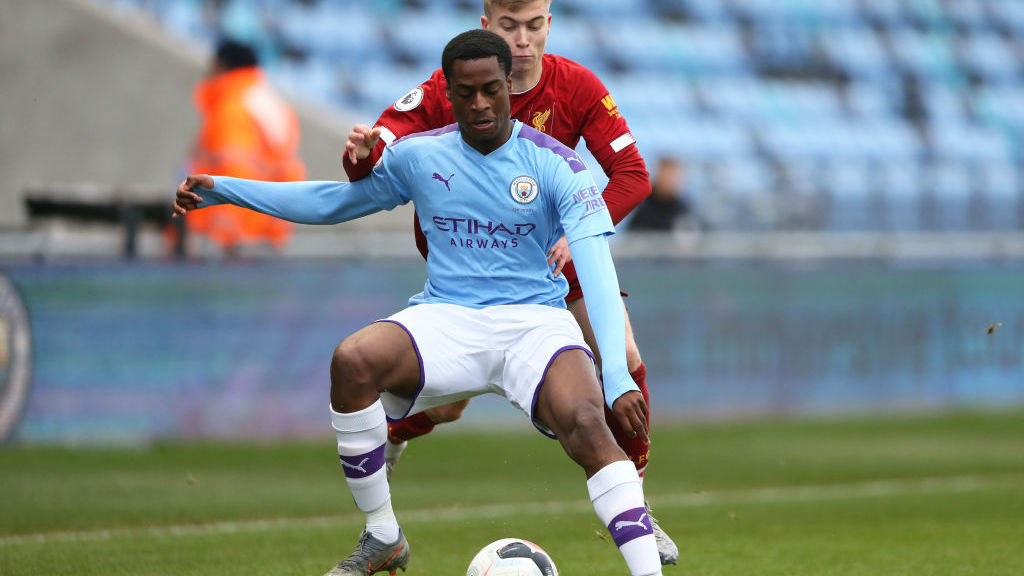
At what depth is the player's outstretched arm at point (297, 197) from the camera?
191 inches

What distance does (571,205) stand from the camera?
451 centimetres

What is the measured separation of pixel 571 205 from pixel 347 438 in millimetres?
1116

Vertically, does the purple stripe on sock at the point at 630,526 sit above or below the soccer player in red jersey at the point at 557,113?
below

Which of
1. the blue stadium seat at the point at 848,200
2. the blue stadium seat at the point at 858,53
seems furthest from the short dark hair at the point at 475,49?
the blue stadium seat at the point at 858,53

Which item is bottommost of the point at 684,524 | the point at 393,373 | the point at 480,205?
the point at 684,524

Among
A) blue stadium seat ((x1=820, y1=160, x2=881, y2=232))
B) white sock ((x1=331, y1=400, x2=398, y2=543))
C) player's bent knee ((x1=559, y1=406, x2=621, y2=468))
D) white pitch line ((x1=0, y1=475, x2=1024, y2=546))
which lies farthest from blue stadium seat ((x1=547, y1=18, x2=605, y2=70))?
player's bent knee ((x1=559, y1=406, x2=621, y2=468))

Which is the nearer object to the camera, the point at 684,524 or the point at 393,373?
the point at 393,373

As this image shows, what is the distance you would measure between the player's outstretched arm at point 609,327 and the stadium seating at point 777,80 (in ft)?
29.3

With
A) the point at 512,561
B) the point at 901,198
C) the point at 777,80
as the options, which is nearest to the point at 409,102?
the point at 512,561

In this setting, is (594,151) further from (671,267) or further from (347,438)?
(671,267)

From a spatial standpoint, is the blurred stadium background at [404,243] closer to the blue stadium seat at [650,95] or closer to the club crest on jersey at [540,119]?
the blue stadium seat at [650,95]

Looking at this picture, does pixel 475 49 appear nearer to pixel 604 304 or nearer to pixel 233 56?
pixel 604 304

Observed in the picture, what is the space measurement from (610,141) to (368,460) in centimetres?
161

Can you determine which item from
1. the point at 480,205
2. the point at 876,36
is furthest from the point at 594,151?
the point at 876,36
